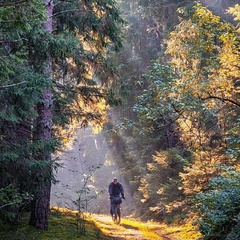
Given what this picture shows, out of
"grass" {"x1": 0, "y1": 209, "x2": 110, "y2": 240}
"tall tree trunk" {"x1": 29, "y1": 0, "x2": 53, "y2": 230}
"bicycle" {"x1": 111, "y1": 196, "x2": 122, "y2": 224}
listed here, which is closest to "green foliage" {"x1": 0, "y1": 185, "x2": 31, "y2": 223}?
"tall tree trunk" {"x1": 29, "y1": 0, "x2": 53, "y2": 230}

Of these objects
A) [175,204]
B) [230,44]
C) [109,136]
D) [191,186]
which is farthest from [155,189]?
[230,44]

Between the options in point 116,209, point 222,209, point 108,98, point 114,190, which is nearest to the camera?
point 222,209

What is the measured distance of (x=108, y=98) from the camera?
9.29 metres

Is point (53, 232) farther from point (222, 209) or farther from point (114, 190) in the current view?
point (114, 190)

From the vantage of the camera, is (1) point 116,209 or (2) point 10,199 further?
(1) point 116,209

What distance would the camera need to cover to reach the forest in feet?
18.1

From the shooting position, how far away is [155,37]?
19.4 m

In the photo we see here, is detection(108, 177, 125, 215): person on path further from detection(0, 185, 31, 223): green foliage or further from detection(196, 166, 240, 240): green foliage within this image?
detection(0, 185, 31, 223): green foliage

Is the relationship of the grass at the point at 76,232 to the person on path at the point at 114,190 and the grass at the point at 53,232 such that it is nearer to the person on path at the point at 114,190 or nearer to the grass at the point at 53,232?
the grass at the point at 53,232

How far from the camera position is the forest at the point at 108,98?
5504 mm

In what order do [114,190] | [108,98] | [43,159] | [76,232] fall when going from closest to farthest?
[43,159] → [76,232] → [108,98] → [114,190]

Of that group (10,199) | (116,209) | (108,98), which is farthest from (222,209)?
(116,209)

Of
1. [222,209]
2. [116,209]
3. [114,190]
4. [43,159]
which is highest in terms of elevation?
[114,190]

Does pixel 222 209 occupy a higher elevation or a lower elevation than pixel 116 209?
lower
